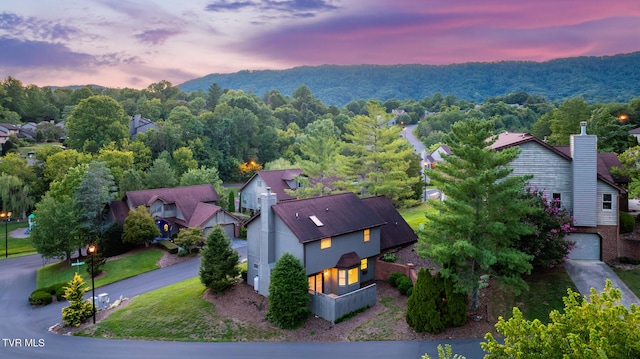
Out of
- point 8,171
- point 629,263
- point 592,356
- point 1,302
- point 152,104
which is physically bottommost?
point 1,302

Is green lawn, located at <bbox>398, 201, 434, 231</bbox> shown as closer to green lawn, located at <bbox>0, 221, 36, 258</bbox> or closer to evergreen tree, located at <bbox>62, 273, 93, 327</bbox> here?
evergreen tree, located at <bbox>62, 273, 93, 327</bbox>

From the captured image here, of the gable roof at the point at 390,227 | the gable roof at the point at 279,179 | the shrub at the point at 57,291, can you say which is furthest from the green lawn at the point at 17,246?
the gable roof at the point at 390,227

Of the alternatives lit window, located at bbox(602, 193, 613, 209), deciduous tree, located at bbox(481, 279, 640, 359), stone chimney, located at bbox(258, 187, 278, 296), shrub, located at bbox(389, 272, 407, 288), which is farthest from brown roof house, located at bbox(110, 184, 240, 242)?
deciduous tree, located at bbox(481, 279, 640, 359)

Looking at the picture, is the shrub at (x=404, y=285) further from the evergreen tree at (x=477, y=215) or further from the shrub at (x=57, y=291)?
the shrub at (x=57, y=291)

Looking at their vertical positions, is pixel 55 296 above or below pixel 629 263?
below

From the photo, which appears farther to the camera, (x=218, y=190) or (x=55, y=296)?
(x=218, y=190)

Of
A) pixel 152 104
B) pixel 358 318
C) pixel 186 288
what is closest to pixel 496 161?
pixel 358 318

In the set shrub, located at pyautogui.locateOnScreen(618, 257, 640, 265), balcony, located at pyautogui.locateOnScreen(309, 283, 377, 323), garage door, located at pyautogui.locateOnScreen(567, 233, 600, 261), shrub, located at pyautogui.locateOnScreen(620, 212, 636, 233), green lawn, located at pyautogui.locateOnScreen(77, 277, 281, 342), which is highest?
shrub, located at pyautogui.locateOnScreen(620, 212, 636, 233)

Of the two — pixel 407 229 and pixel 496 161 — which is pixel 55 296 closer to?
pixel 407 229
